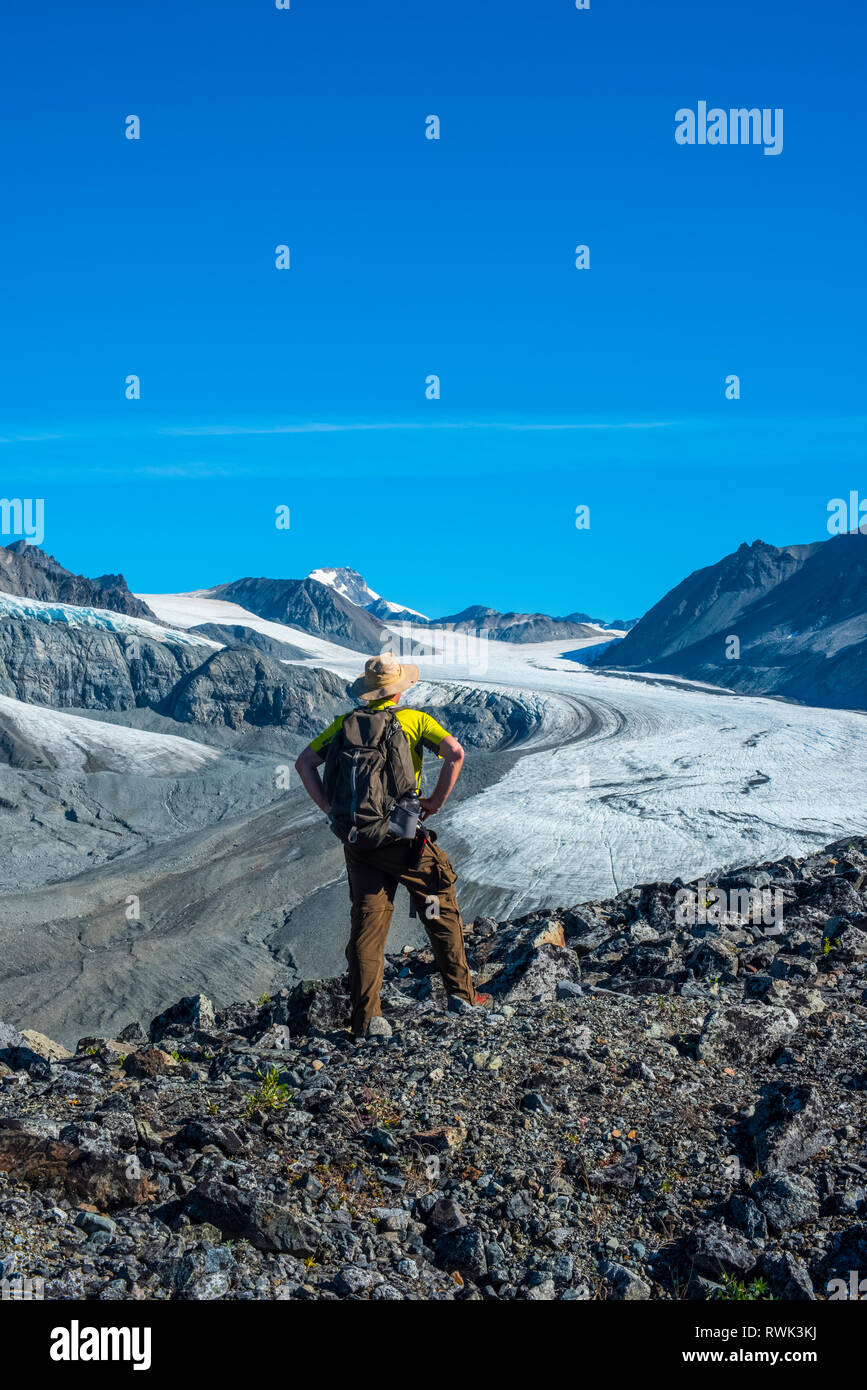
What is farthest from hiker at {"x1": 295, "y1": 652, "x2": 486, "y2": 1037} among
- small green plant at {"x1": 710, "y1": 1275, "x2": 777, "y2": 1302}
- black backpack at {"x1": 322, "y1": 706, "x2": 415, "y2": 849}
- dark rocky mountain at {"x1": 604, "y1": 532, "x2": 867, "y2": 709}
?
dark rocky mountain at {"x1": 604, "y1": 532, "x2": 867, "y2": 709}

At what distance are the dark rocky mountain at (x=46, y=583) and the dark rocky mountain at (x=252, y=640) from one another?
649 cm

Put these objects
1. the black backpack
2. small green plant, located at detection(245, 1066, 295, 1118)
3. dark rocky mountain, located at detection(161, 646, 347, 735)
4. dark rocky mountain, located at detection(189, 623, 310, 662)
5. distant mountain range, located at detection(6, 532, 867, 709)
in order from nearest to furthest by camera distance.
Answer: small green plant, located at detection(245, 1066, 295, 1118) < the black backpack < dark rocky mountain, located at detection(161, 646, 347, 735) < distant mountain range, located at detection(6, 532, 867, 709) < dark rocky mountain, located at detection(189, 623, 310, 662)

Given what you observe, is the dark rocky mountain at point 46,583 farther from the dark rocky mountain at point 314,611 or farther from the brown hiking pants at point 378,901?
the brown hiking pants at point 378,901

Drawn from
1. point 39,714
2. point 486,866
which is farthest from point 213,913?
point 39,714

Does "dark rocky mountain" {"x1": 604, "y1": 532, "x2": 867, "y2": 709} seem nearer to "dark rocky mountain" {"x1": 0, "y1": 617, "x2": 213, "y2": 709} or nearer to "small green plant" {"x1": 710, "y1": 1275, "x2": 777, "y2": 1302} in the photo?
"dark rocky mountain" {"x1": 0, "y1": 617, "x2": 213, "y2": 709}

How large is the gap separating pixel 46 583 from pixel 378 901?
268 ft

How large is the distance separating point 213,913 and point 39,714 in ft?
61.5

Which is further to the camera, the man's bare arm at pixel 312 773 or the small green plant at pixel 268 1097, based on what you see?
the man's bare arm at pixel 312 773

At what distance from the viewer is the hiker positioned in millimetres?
6078

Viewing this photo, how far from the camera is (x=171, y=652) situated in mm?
53875

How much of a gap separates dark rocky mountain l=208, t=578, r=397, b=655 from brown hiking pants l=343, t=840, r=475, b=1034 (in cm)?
10643

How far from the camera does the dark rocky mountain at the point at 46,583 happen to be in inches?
3127

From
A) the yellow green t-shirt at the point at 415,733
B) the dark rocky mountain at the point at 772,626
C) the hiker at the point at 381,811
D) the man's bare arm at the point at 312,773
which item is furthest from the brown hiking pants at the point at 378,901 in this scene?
the dark rocky mountain at the point at 772,626

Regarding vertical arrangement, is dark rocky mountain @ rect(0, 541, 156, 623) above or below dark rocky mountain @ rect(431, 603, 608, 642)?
below
